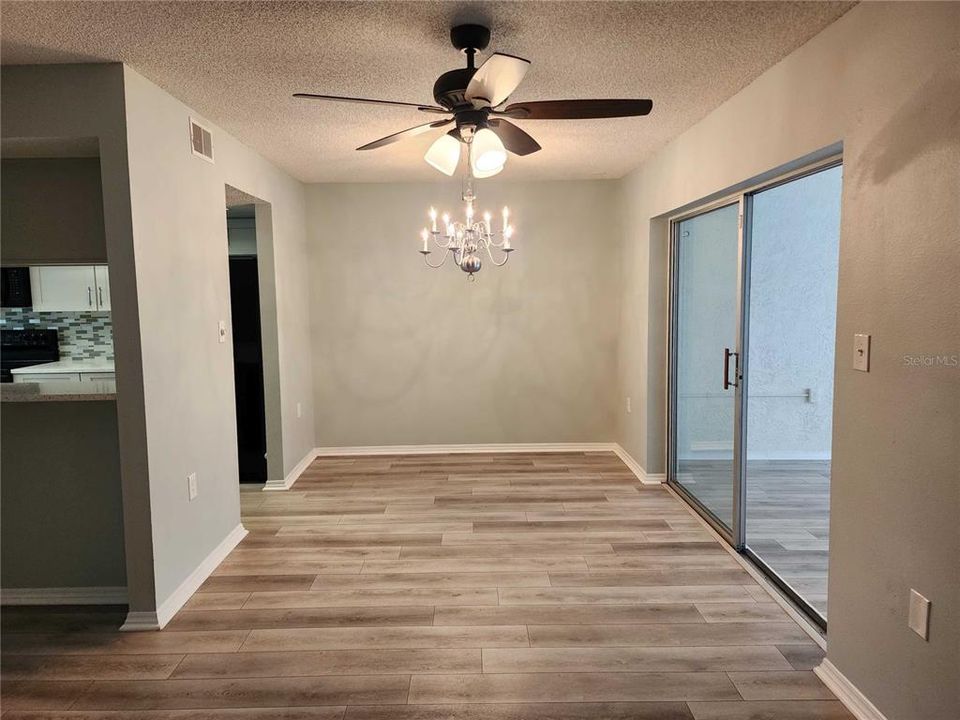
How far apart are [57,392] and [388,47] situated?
6.90 feet

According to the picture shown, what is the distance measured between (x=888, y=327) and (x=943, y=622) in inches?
34.9

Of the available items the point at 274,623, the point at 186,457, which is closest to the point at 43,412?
the point at 186,457

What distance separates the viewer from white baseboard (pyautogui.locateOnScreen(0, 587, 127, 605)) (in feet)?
9.91

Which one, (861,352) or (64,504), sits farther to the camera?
(64,504)

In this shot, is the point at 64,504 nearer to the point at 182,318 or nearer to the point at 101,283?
the point at 182,318

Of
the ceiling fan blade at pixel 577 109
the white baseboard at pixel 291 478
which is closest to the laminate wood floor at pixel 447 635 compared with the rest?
the white baseboard at pixel 291 478

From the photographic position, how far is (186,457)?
3121 mm

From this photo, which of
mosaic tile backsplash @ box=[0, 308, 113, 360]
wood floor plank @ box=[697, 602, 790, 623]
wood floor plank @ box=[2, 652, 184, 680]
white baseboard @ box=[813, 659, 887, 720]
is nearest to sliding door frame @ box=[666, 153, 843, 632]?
wood floor plank @ box=[697, 602, 790, 623]

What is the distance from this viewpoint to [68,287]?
426 cm

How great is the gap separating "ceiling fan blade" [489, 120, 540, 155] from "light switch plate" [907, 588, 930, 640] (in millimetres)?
2119

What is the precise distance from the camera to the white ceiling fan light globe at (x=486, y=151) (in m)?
2.32

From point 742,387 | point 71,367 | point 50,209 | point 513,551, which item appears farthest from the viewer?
point 71,367

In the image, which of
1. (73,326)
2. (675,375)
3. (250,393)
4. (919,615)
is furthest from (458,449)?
(919,615)

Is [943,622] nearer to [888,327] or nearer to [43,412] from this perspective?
[888,327]
